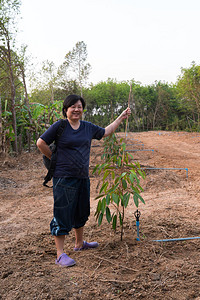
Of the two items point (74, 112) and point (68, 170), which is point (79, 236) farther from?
point (74, 112)

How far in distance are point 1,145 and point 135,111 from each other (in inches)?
895

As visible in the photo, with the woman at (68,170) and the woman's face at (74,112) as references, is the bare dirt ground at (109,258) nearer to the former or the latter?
the woman at (68,170)

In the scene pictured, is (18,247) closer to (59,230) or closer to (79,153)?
(59,230)

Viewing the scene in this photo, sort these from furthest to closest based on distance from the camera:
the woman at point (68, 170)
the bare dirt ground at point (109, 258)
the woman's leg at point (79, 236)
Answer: the woman's leg at point (79, 236), the woman at point (68, 170), the bare dirt ground at point (109, 258)

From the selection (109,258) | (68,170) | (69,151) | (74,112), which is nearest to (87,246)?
(109,258)

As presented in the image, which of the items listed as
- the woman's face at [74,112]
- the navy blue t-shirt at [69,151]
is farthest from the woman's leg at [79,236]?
the woman's face at [74,112]

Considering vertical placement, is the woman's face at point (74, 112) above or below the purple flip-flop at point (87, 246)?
above

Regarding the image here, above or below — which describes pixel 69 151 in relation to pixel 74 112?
below

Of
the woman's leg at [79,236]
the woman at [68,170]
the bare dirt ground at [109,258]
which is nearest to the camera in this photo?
the bare dirt ground at [109,258]

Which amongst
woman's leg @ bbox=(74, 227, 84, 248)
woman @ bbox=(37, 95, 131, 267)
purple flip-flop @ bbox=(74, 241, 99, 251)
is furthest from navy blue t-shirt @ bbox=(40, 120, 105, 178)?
purple flip-flop @ bbox=(74, 241, 99, 251)

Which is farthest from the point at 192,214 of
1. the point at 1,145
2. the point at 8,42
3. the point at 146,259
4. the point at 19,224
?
the point at 8,42

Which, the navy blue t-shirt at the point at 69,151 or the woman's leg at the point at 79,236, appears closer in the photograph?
the navy blue t-shirt at the point at 69,151

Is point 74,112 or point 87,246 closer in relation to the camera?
point 74,112

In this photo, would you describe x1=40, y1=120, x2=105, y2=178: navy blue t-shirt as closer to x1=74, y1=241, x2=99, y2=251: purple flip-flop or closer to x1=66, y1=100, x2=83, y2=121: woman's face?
x1=66, y1=100, x2=83, y2=121: woman's face
